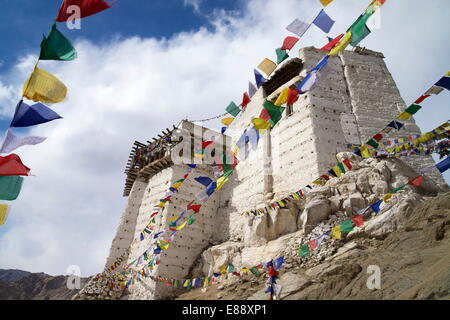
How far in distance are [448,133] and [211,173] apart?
1373cm

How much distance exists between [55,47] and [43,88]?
2.71 feet

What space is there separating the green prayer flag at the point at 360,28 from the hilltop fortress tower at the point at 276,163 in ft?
27.7

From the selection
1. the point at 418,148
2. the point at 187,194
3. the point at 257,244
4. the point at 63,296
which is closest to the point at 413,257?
the point at 418,148

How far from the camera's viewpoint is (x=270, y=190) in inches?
639

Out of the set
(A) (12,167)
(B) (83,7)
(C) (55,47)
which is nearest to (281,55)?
(B) (83,7)

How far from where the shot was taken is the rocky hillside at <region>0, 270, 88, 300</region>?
35.1 metres

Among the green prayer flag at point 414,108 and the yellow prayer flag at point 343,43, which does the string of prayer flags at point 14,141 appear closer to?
the yellow prayer flag at point 343,43

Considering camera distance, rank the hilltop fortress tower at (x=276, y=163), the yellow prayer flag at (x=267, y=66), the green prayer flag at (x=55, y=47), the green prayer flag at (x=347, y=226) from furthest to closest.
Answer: the hilltop fortress tower at (x=276, y=163) < the yellow prayer flag at (x=267, y=66) < the green prayer flag at (x=347, y=226) < the green prayer flag at (x=55, y=47)

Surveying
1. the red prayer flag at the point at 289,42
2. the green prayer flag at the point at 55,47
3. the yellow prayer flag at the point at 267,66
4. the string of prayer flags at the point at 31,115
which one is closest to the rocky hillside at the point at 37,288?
the string of prayer flags at the point at 31,115

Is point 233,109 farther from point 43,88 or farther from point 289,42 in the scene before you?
point 43,88

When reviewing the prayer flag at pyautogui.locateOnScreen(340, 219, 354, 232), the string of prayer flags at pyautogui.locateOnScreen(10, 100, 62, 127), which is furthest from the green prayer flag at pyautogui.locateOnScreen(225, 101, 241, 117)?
the string of prayer flags at pyautogui.locateOnScreen(10, 100, 62, 127)

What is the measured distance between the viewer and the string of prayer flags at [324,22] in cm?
668

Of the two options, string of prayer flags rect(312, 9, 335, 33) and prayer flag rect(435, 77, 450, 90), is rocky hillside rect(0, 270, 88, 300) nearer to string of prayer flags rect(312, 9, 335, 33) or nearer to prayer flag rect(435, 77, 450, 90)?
string of prayer flags rect(312, 9, 335, 33)

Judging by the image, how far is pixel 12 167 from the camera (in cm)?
607
